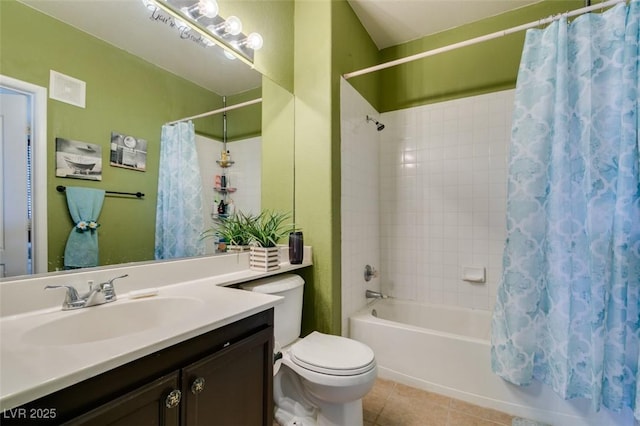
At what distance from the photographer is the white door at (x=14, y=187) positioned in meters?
0.92

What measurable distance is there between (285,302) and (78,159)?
109 centimetres

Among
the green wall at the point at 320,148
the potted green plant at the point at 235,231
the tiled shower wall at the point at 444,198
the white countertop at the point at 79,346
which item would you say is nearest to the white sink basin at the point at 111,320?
the white countertop at the point at 79,346

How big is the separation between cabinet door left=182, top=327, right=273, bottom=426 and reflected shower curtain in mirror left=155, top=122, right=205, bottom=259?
0.63 meters

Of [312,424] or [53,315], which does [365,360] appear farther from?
[53,315]

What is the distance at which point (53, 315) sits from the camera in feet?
2.97

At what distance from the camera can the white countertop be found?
55 centimetres

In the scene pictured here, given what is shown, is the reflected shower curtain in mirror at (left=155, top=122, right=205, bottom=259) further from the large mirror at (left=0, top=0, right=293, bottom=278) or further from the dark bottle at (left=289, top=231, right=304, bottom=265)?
the dark bottle at (left=289, top=231, right=304, bottom=265)

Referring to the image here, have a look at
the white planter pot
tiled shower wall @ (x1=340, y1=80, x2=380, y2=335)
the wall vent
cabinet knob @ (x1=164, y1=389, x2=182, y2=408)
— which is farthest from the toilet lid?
the wall vent

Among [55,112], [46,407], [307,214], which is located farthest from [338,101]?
[46,407]

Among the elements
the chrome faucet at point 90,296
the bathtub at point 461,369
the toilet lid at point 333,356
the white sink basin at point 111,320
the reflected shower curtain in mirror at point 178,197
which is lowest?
the bathtub at point 461,369

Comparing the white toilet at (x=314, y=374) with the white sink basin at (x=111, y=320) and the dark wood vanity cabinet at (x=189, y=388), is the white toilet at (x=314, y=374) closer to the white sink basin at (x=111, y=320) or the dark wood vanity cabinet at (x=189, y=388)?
the dark wood vanity cabinet at (x=189, y=388)

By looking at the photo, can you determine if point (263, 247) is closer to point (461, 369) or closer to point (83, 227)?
point (83, 227)

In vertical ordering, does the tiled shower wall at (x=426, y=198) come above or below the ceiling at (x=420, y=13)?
below

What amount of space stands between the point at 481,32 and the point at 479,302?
208cm
